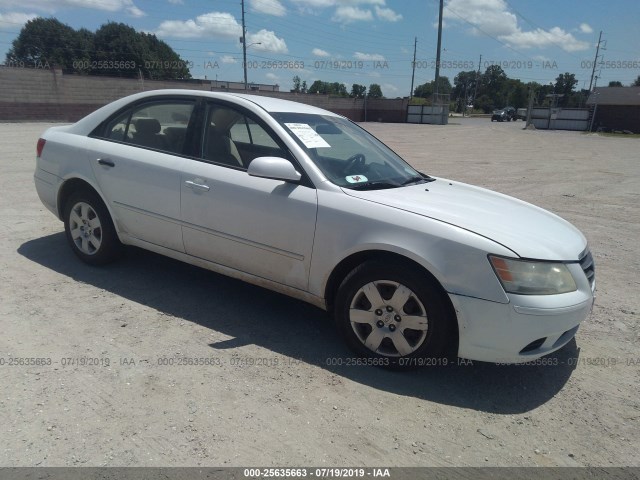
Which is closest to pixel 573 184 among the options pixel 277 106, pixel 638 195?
pixel 638 195

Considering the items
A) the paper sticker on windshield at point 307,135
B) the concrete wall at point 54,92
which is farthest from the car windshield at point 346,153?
the concrete wall at point 54,92

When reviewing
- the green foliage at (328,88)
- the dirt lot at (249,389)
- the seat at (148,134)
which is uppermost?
the green foliage at (328,88)

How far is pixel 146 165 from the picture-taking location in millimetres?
4039

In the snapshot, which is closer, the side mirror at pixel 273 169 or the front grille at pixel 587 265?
the front grille at pixel 587 265

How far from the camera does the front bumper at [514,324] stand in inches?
109

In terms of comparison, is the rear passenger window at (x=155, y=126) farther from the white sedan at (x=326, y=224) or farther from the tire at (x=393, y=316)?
the tire at (x=393, y=316)

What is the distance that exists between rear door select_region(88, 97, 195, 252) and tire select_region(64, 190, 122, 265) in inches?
7.1

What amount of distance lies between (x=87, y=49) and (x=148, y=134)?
7222 cm

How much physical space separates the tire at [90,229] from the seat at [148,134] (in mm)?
672

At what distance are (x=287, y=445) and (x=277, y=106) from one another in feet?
8.60

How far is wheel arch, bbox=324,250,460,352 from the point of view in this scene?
293cm

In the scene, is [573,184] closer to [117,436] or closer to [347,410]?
[347,410]

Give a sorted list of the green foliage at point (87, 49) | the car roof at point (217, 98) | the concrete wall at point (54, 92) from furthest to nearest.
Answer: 1. the green foliage at point (87, 49)
2. the concrete wall at point (54, 92)
3. the car roof at point (217, 98)

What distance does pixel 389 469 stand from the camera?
7.79ft
